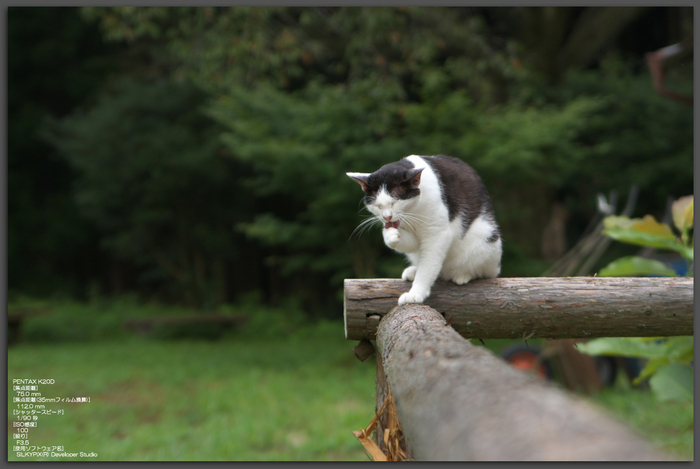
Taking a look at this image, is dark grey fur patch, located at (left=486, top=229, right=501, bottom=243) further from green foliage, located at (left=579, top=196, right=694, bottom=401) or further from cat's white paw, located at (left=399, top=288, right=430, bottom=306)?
green foliage, located at (left=579, top=196, right=694, bottom=401)

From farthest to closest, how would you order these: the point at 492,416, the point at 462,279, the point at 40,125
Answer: the point at 40,125 < the point at 462,279 < the point at 492,416

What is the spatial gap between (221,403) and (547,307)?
357cm

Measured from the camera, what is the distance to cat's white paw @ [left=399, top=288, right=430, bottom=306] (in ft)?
5.15

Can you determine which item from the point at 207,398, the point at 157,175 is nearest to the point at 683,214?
the point at 207,398

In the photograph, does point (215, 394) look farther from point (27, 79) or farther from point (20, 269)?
point (27, 79)

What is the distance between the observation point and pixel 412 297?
158 centimetres

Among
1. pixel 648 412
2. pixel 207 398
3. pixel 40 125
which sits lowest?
pixel 648 412

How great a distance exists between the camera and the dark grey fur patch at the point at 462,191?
1.76 meters

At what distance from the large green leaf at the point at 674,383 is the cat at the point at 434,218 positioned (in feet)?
3.07

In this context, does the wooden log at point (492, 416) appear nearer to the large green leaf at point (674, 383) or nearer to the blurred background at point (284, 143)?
the large green leaf at point (674, 383)

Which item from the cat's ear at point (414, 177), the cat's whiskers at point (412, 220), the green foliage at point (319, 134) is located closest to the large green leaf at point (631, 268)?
the cat's whiskers at point (412, 220)

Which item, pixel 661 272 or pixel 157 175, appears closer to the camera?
pixel 661 272

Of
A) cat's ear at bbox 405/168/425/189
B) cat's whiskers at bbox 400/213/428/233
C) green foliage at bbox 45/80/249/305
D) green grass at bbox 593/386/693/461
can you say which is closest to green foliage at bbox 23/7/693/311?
green foliage at bbox 45/80/249/305

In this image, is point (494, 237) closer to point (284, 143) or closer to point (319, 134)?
point (319, 134)
